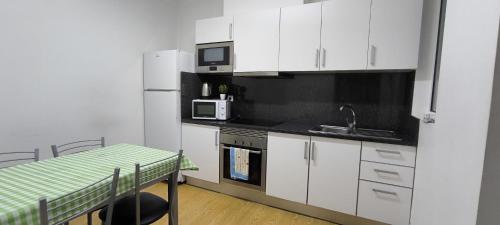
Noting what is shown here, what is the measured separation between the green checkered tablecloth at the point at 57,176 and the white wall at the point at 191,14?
2.03m

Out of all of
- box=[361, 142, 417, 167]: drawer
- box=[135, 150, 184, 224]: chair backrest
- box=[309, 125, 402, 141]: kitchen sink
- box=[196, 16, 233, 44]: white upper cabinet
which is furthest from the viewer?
box=[196, 16, 233, 44]: white upper cabinet

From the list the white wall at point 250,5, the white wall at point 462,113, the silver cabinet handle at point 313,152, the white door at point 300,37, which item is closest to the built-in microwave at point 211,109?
the white door at point 300,37

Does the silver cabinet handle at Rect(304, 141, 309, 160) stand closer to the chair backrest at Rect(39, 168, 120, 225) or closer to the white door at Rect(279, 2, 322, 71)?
the white door at Rect(279, 2, 322, 71)

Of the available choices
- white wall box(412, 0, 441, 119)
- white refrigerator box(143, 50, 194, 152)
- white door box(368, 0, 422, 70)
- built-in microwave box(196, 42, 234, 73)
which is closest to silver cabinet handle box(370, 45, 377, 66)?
white door box(368, 0, 422, 70)

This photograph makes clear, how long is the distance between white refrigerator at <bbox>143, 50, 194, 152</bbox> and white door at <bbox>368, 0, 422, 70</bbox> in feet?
6.61

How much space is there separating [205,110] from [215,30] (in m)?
0.95

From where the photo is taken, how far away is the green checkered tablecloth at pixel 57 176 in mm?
903

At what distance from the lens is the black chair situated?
1.36 m

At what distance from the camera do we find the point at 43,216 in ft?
2.89

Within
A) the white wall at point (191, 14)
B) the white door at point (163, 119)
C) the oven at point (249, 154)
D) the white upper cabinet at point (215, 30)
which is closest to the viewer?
the oven at point (249, 154)

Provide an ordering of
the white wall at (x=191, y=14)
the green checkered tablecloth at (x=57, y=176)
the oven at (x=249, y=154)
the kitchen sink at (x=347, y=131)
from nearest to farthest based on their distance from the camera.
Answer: the green checkered tablecloth at (x=57, y=176)
the kitchen sink at (x=347, y=131)
the oven at (x=249, y=154)
the white wall at (x=191, y=14)

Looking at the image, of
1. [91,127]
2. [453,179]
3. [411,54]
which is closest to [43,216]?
[453,179]

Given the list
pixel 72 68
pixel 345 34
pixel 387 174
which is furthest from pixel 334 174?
pixel 72 68

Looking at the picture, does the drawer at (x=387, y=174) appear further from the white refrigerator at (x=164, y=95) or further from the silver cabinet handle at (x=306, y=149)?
the white refrigerator at (x=164, y=95)
